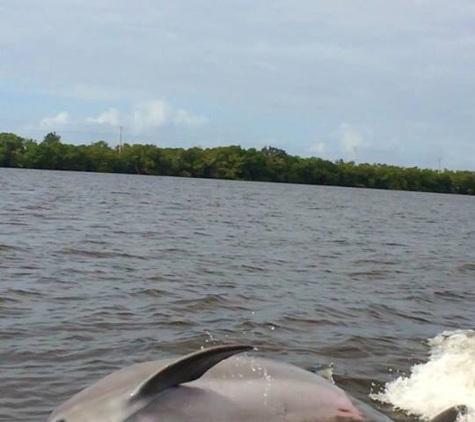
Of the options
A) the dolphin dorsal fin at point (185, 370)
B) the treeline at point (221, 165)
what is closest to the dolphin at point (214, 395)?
the dolphin dorsal fin at point (185, 370)

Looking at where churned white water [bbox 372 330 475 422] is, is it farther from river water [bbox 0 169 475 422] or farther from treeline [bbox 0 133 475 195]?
treeline [bbox 0 133 475 195]

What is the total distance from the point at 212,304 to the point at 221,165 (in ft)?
335

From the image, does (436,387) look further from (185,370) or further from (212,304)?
(212,304)

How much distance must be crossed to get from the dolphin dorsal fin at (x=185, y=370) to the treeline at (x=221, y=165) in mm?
103454

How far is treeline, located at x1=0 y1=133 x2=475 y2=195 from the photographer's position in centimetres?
10594

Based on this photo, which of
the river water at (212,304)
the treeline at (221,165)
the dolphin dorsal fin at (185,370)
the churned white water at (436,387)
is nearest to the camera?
the dolphin dorsal fin at (185,370)

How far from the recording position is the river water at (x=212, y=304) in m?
8.54

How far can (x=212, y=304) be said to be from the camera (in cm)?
1221

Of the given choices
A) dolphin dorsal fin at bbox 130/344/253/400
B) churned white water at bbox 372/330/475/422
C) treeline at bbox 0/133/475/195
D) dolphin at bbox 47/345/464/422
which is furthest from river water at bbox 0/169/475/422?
treeline at bbox 0/133/475/195

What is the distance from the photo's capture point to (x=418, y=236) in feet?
100

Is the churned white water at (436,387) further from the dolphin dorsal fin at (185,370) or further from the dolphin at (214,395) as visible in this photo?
the dolphin dorsal fin at (185,370)

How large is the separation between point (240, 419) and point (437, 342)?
6.61 meters

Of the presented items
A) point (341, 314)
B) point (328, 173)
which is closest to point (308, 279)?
point (341, 314)

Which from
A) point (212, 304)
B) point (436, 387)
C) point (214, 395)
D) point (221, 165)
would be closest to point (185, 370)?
point (214, 395)
